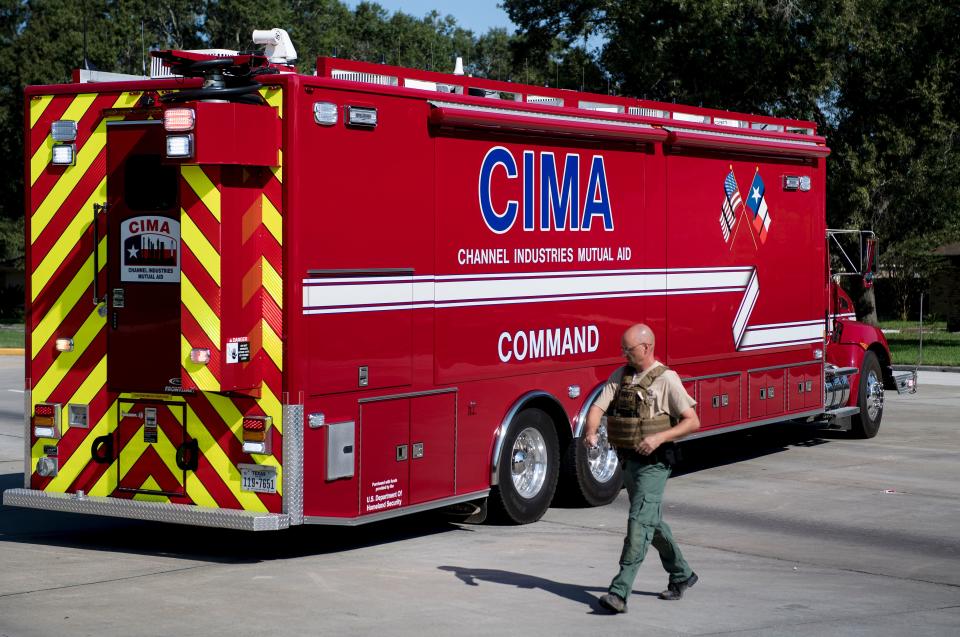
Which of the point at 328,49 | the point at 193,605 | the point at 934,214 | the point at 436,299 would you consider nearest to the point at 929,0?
the point at 934,214

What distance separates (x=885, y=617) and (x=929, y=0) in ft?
98.8

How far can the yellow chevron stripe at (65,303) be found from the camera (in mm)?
9648

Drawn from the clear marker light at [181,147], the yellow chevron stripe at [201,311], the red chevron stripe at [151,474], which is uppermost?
the clear marker light at [181,147]

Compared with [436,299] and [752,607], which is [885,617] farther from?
[436,299]

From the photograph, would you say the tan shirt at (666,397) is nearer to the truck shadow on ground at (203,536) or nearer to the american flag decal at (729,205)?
the truck shadow on ground at (203,536)

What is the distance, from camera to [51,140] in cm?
986

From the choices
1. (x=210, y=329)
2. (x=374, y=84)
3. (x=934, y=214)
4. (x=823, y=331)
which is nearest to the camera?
(x=210, y=329)

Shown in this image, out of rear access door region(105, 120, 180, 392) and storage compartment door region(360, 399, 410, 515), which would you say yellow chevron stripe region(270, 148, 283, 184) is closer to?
rear access door region(105, 120, 180, 392)

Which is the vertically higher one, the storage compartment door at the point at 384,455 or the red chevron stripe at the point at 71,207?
the red chevron stripe at the point at 71,207

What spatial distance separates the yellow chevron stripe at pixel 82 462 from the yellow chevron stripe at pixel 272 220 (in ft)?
5.64

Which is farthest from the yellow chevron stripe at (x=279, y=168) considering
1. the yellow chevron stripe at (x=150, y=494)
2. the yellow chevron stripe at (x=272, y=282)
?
the yellow chevron stripe at (x=150, y=494)

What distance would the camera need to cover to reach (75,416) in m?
9.69

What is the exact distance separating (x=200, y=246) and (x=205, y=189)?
1.18 ft

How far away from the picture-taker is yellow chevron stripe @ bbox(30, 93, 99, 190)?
382 inches
